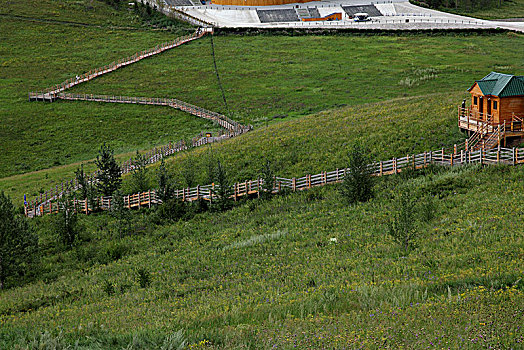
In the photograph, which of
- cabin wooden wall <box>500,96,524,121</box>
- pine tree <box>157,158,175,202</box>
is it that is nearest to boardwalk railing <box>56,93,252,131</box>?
pine tree <box>157,158,175,202</box>

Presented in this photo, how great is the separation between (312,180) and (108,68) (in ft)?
209

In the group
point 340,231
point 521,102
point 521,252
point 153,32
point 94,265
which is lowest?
point 94,265

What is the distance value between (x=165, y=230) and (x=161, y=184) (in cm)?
491

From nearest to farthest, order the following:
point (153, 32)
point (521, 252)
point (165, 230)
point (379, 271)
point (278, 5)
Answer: point (521, 252) < point (379, 271) < point (165, 230) < point (153, 32) < point (278, 5)

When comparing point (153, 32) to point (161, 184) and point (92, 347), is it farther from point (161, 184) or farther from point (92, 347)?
point (92, 347)

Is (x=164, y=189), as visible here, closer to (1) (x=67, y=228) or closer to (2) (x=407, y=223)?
(1) (x=67, y=228)

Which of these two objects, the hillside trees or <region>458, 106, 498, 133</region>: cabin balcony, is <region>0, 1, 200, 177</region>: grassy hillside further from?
<region>458, 106, 498, 133</region>: cabin balcony

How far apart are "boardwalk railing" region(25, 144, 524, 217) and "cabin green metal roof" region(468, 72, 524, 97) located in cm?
335

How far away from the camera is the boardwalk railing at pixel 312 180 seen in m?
31.1

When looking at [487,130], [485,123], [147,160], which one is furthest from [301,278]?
[147,160]

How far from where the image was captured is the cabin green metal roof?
3209 centimetres

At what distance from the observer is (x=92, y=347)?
38.4ft

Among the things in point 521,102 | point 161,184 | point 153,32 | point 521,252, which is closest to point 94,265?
point 161,184

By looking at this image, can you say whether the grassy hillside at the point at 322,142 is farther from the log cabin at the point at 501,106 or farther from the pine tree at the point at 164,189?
the pine tree at the point at 164,189
